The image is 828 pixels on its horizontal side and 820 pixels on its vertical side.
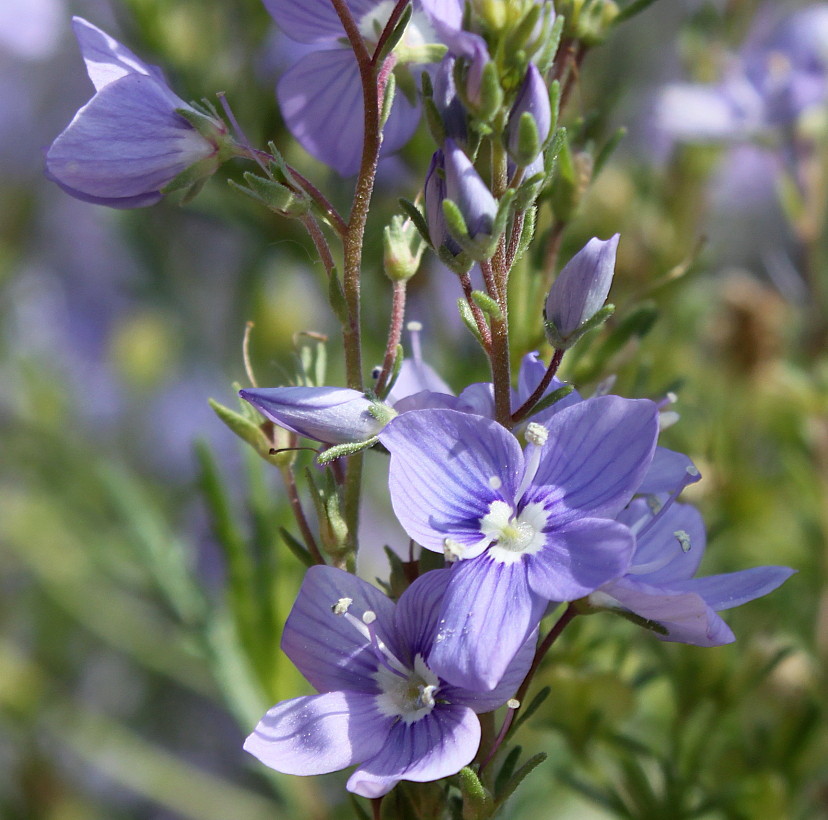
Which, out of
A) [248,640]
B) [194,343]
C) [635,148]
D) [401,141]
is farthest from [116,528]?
[635,148]

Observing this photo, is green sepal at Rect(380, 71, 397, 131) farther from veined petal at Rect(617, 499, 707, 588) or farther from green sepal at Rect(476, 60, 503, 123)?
veined petal at Rect(617, 499, 707, 588)

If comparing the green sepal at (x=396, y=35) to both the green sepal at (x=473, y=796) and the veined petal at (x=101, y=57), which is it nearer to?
the veined petal at (x=101, y=57)

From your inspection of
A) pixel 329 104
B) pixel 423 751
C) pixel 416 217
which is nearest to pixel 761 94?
pixel 329 104

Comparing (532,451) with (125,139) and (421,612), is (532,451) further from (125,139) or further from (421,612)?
(125,139)

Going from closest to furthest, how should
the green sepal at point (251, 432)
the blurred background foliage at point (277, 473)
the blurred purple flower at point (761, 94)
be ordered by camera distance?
the green sepal at point (251, 432), the blurred background foliage at point (277, 473), the blurred purple flower at point (761, 94)

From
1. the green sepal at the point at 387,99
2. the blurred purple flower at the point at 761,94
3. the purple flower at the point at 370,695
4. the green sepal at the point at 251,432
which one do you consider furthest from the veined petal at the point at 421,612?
the blurred purple flower at the point at 761,94

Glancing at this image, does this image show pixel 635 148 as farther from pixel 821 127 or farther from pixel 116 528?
pixel 116 528
